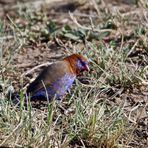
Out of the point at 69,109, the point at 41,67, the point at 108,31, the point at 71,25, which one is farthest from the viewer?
the point at 71,25

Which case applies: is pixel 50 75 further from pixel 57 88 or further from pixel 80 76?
pixel 80 76

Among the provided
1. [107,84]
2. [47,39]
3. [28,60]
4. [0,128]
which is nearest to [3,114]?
[0,128]

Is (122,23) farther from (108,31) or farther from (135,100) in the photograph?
(135,100)


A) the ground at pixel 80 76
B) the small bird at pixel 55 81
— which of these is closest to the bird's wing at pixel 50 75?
the small bird at pixel 55 81

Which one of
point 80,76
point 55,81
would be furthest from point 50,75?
point 80,76

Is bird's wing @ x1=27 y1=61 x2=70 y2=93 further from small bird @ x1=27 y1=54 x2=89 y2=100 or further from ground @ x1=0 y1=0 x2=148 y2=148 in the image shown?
ground @ x1=0 y1=0 x2=148 y2=148

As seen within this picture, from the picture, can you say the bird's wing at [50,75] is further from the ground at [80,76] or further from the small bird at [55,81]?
the ground at [80,76]
